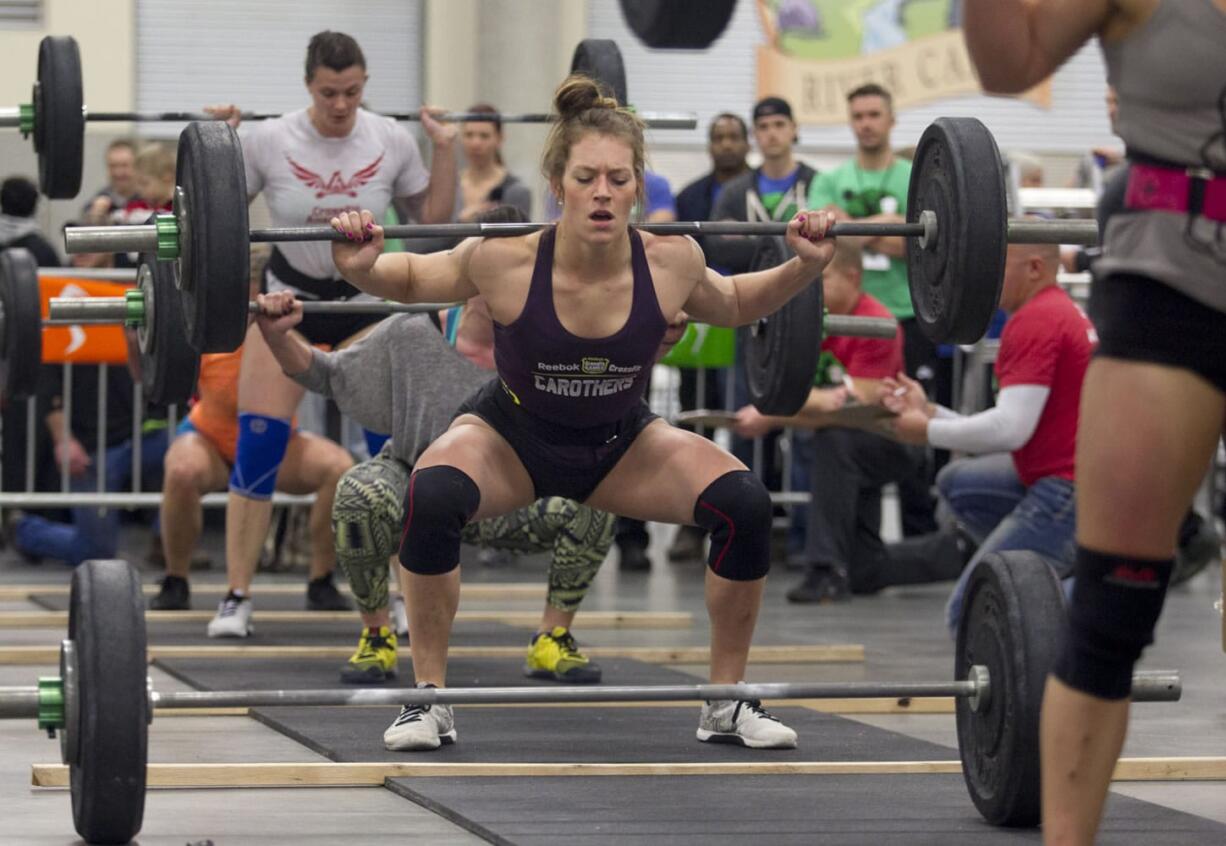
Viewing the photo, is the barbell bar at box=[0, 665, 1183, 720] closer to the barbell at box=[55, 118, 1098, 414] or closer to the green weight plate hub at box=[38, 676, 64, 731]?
the green weight plate hub at box=[38, 676, 64, 731]

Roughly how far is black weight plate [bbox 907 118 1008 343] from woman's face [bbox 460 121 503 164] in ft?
14.2

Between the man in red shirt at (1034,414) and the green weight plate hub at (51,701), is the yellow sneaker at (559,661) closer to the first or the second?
the man in red shirt at (1034,414)

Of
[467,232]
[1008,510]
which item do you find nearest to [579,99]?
[467,232]

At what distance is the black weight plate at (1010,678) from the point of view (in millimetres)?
3568

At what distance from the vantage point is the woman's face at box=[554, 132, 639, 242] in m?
4.06

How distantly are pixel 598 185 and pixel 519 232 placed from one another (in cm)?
20

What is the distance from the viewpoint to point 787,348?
491 cm

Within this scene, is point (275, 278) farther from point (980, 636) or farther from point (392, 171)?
point (980, 636)

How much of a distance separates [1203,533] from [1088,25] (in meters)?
5.61

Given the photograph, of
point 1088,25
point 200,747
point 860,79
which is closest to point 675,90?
point 860,79

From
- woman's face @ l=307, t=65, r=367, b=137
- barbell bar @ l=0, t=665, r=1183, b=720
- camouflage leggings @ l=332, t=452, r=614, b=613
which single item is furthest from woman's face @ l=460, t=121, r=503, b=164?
barbell bar @ l=0, t=665, r=1183, b=720

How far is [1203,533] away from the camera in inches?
316

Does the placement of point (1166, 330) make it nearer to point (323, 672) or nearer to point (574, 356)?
point (574, 356)

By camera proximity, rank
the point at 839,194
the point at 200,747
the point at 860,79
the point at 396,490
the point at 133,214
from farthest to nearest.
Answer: the point at 860,79, the point at 133,214, the point at 839,194, the point at 396,490, the point at 200,747
